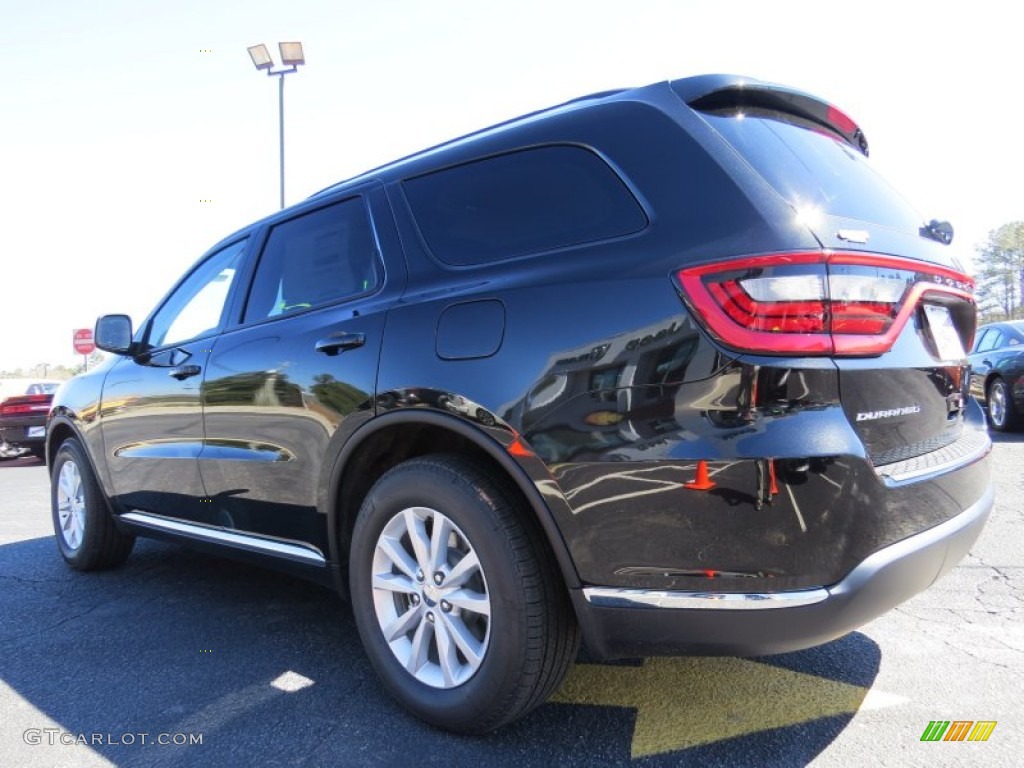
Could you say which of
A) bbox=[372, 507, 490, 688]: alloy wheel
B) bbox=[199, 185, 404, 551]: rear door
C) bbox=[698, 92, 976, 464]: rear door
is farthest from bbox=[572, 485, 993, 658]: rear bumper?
bbox=[199, 185, 404, 551]: rear door

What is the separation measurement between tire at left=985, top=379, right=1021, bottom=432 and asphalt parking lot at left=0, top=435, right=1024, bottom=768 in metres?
6.05

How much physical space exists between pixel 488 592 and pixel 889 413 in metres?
1.17

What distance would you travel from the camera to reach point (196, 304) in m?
3.77

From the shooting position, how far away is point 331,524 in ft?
8.66

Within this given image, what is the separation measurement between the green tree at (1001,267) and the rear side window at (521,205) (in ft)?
225

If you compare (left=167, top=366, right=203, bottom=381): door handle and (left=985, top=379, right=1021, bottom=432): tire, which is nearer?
(left=167, top=366, right=203, bottom=381): door handle

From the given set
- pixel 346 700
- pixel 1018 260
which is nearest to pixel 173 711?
pixel 346 700

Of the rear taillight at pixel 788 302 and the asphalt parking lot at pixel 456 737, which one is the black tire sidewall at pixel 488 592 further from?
the rear taillight at pixel 788 302

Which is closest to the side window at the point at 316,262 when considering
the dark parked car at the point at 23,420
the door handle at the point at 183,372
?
the door handle at the point at 183,372

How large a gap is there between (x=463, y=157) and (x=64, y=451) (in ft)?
11.4

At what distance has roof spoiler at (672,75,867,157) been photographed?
2.12 metres

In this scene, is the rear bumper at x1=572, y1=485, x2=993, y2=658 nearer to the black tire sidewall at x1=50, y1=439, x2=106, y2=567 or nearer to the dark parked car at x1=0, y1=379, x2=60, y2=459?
the black tire sidewall at x1=50, y1=439, x2=106, y2=567

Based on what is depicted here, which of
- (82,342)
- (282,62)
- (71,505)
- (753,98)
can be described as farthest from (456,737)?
(82,342)

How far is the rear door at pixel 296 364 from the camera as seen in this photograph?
2602 millimetres
